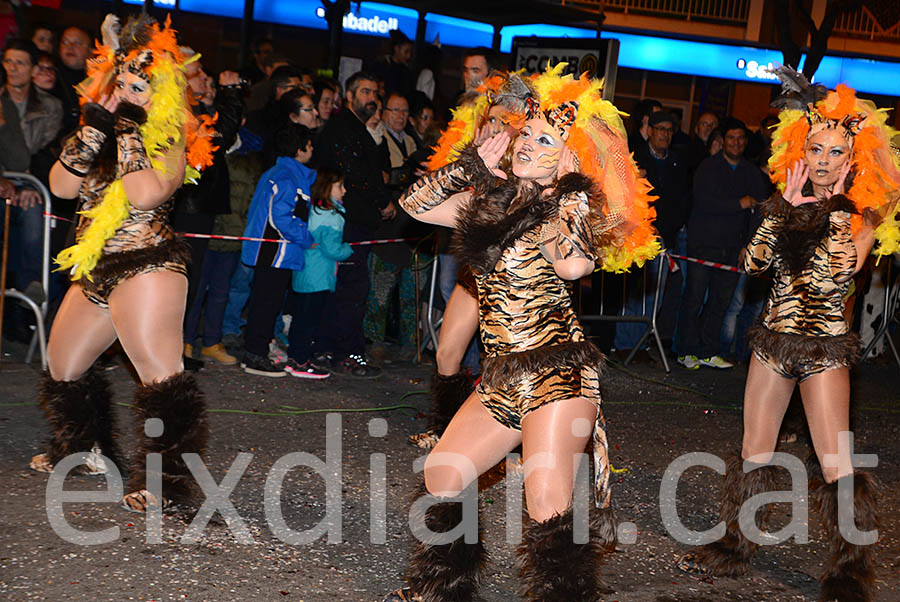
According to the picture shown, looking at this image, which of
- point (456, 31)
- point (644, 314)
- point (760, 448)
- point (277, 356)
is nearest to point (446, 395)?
point (760, 448)

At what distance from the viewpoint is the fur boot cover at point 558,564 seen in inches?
132

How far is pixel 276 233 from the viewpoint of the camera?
7.47 metres

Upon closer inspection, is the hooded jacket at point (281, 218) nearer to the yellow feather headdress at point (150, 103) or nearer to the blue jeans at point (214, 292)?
the blue jeans at point (214, 292)

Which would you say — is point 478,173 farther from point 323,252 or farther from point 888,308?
point 888,308

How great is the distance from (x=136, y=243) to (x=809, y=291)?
9.88 feet

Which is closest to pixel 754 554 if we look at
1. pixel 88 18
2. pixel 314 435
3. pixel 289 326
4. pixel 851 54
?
pixel 314 435

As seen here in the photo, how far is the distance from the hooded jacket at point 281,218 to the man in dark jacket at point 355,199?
0.38m

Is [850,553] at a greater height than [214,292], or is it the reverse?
[214,292]

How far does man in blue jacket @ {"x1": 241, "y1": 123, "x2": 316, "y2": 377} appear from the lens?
7375mm

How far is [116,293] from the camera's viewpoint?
4.42 meters

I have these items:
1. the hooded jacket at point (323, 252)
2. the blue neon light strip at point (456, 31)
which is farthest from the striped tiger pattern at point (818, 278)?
the blue neon light strip at point (456, 31)

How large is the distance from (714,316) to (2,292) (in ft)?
20.7

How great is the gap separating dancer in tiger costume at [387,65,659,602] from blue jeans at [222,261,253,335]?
15.1 ft

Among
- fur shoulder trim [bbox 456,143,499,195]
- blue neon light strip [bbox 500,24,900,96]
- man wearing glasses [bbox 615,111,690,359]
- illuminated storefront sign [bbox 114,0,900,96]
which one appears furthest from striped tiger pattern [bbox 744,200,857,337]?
blue neon light strip [bbox 500,24,900,96]
